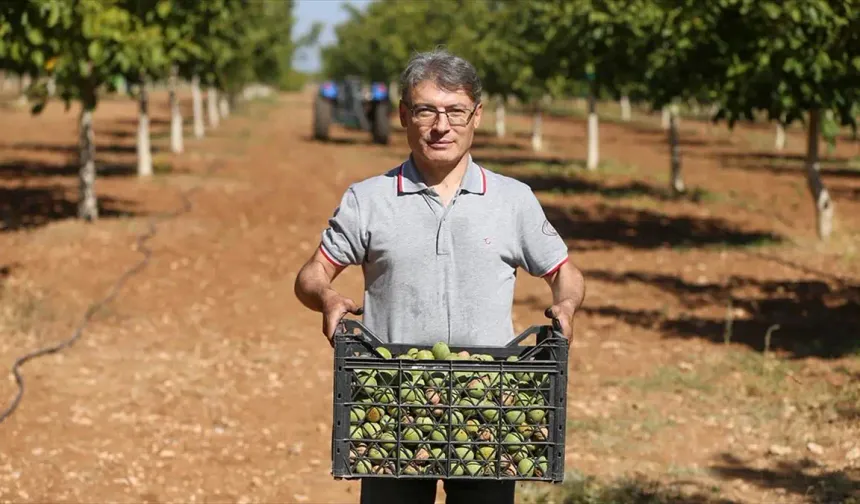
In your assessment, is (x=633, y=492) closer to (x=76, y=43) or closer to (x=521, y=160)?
(x=76, y=43)

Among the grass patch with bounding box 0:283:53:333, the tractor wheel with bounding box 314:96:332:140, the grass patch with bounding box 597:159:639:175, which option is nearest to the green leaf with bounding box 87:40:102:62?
the grass patch with bounding box 0:283:53:333

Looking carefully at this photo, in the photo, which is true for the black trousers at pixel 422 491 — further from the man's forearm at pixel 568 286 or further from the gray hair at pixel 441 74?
the gray hair at pixel 441 74

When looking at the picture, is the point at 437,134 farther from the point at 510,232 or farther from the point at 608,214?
the point at 608,214

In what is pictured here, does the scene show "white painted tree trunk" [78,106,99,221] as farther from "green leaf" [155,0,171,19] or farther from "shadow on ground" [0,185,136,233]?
"green leaf" [155,0,171,19]

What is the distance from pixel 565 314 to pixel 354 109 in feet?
131

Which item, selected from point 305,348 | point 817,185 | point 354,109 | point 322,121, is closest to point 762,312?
point 305,348

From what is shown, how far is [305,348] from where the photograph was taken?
10.8m

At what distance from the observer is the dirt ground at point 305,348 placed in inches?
291

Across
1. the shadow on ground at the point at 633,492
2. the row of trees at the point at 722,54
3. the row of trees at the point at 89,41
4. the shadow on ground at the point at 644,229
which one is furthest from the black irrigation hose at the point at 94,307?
the shadow on ground at the point at 644,229

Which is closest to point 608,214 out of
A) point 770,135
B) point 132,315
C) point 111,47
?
point 111,47

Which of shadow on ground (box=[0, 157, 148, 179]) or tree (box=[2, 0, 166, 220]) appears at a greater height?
tree (box=[2, 0, 166, 220])

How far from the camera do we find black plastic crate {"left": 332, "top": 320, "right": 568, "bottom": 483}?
3492 mm

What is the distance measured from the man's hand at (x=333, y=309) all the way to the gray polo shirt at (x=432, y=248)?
20cm

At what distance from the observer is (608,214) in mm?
21484
